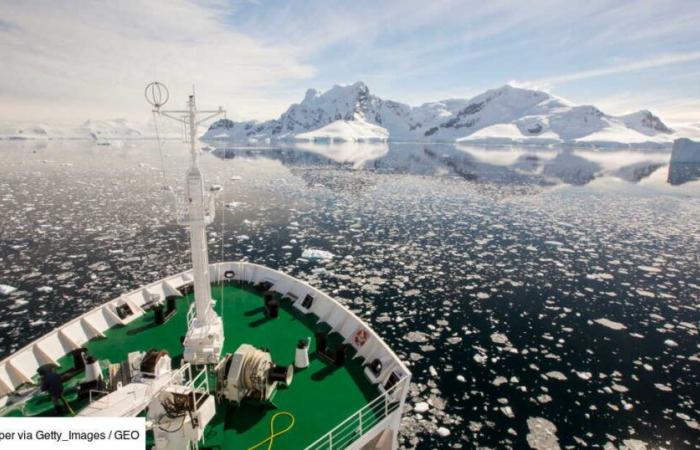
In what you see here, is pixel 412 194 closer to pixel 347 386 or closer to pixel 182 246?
pixel 182 246

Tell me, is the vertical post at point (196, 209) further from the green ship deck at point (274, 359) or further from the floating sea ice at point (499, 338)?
the floating sea ice at point (499, 338)

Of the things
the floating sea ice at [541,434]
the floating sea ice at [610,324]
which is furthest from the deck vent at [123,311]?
the floating sea ice at [610,324]

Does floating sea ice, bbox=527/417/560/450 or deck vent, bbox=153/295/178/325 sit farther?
deck vent, bbox=153/295/178/325

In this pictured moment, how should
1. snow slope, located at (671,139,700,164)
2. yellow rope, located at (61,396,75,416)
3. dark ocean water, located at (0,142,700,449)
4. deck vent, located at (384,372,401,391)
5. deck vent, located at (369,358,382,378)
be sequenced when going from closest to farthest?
yellow rope, located at (61,396,75,416), deck vent, located at (384,372,401,391), deck vent, located at (369,358,382,378), dark ocean water, located at (0,142,700,449), snow slope, located at (671,139,700,164)

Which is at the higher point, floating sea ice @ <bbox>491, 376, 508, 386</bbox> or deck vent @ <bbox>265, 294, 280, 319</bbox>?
deck vent @ <bbox>265, 294, 280, 319</bbox>

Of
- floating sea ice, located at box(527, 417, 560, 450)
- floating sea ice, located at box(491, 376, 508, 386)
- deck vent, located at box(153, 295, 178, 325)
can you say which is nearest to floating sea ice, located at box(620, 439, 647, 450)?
floating sea ice, located at box(527, 417, 560, 450)

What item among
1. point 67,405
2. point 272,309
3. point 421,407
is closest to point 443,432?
point 421,407

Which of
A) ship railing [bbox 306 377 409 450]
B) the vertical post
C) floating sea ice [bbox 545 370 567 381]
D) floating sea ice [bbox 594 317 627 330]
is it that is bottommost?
floating sea ice [bbox 545 370 567 381]

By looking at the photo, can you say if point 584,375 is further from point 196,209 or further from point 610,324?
point 196,209

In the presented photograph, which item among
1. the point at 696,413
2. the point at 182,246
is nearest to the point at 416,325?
the point at 696,413

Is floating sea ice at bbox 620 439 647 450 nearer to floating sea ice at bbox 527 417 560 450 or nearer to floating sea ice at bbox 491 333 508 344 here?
floating sea ice at bbox 527 417 560 450
